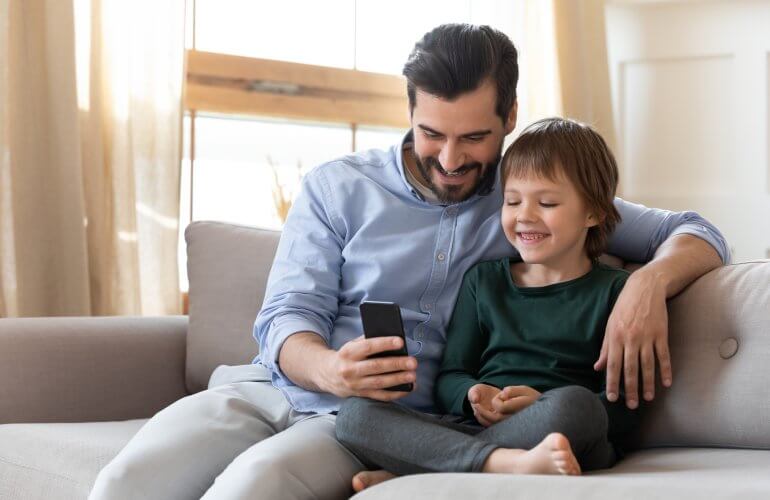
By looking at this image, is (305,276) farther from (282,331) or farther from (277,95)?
(277,95)

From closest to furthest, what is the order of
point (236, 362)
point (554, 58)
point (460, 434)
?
point (460, 434)
point (236, 362)
point (554, 58)

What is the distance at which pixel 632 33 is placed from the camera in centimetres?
393

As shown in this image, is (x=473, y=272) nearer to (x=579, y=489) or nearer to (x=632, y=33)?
(x=579, y=489)

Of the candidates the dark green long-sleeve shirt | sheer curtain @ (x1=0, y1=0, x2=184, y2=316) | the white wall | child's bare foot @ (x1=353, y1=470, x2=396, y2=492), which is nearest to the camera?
child's bare foot @ (x1=353, y1=470, x2=396, y2=492)

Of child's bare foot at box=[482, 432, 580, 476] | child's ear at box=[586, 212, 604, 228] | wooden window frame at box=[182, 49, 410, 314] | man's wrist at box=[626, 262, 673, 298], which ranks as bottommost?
child's bare foot at box=[482, 432, 580, 476]

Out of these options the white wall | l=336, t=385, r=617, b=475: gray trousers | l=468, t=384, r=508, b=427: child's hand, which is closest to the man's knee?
l=336, t=385, r=617, b=475: gray trousers

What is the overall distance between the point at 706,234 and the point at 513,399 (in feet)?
1.71

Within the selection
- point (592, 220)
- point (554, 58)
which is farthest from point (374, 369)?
point (554, 58)

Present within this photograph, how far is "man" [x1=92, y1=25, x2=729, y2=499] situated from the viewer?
1518mm

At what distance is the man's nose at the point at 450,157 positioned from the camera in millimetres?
1696

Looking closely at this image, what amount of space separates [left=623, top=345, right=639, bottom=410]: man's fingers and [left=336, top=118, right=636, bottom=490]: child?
1.6 inches

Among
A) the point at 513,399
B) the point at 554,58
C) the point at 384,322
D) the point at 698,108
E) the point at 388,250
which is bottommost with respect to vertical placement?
the point at 513,399

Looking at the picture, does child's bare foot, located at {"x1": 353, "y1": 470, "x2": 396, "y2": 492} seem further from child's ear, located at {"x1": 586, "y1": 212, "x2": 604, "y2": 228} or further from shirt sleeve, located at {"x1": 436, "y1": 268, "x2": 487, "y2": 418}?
child's ear, located at {"x1": 586, "y1": 212, "x2": 604, "y2": 228}

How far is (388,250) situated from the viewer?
1765 mm
